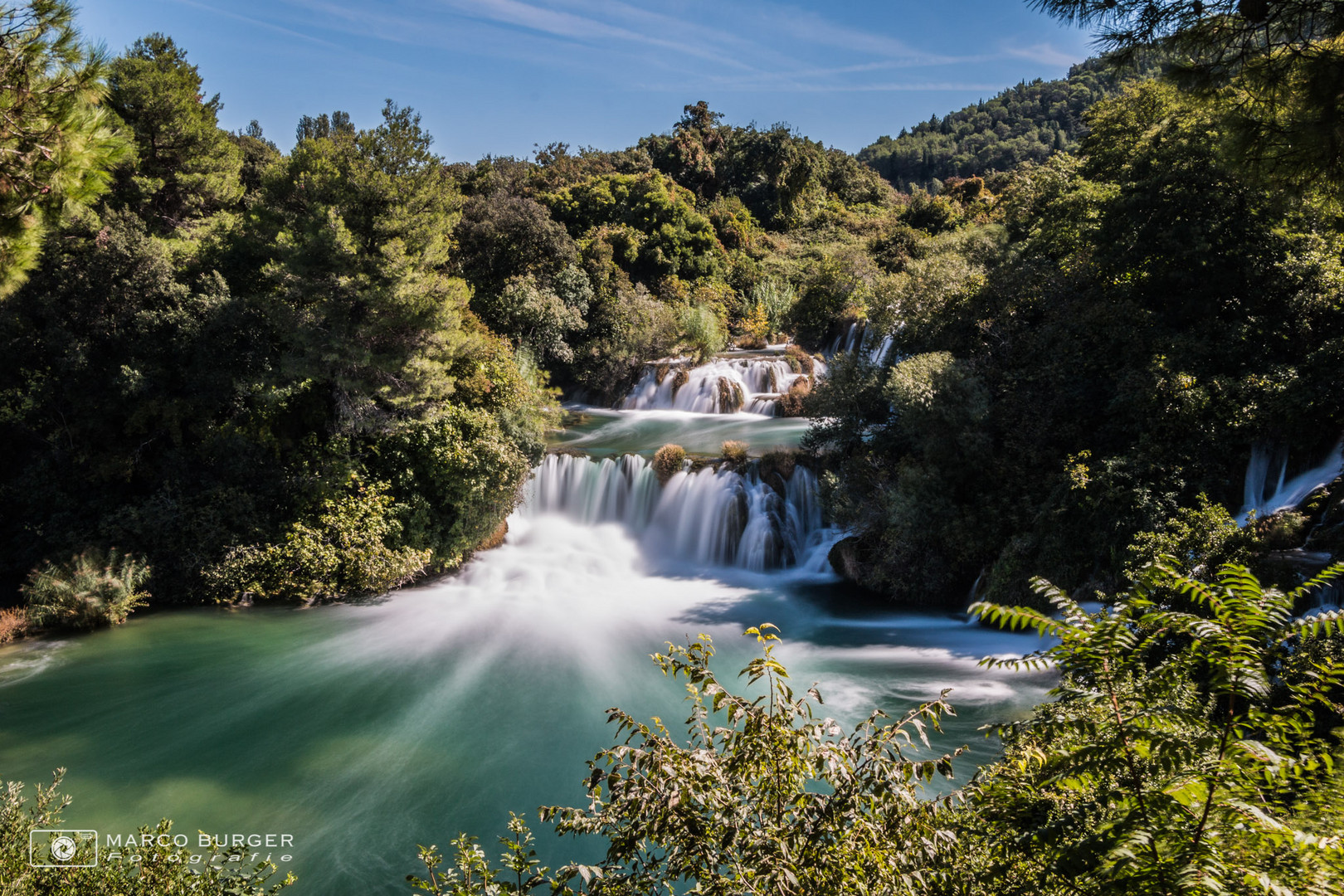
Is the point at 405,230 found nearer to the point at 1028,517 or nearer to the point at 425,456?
the point at 425,456

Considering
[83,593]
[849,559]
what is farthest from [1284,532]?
[83,593]

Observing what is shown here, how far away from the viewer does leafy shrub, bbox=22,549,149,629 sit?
1183 centimetres

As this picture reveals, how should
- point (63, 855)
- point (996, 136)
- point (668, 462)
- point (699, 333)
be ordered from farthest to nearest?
point (996, 136) → point (699, 333) → point (668, 462) → point (63, 855)

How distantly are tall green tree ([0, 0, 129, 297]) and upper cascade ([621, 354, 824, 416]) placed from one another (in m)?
19.5

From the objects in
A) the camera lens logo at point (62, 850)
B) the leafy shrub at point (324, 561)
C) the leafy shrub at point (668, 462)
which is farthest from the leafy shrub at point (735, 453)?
the camera lens logo at point (62, 850)

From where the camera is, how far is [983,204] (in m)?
35.6

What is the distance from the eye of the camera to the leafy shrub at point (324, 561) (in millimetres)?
13000

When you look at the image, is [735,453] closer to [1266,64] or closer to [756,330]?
[1266,64]

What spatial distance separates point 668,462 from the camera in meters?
16.6

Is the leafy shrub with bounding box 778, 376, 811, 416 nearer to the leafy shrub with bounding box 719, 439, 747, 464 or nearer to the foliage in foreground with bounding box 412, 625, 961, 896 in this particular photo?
the leafy shrub with bounding box 719, 439, 747, 464

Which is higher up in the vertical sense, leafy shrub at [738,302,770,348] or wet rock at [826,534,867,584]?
leafy shrub at [738,302,770,348]

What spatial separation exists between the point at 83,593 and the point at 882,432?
50.3 feet

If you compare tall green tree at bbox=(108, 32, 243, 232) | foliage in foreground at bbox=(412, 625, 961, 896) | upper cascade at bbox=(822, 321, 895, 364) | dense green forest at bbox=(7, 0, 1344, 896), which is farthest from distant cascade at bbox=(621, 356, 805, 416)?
foliage in foreground at bbox=(412, 625, 961, 896)

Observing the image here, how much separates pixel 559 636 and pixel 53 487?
36.9 ft
